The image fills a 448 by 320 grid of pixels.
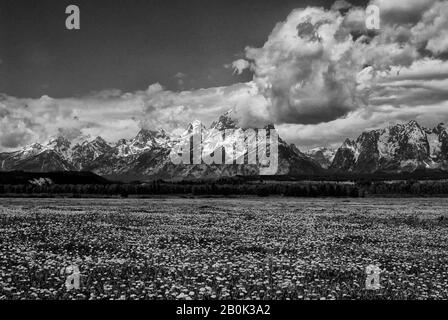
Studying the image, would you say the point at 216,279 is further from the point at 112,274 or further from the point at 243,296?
the point at 112,274

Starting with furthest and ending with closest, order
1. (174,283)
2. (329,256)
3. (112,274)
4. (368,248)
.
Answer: (368,248), (329,256), (112,274), (174,283)

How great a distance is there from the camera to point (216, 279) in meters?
13.1

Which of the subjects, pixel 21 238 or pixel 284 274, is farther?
pixel 21 238

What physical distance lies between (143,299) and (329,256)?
982 cm

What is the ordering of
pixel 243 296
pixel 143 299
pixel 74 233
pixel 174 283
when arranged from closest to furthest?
pixel 143 299 < pixel 243 296 < pixel 174 283 < pixel 74 233

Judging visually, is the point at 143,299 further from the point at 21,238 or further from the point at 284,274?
the point at 21,238

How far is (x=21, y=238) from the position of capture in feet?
69.9

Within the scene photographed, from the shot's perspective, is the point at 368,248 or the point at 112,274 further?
the point at 368,248

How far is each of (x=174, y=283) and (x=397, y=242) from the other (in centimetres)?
1563

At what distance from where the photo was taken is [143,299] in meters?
10.6
